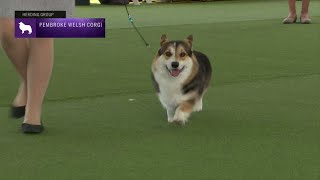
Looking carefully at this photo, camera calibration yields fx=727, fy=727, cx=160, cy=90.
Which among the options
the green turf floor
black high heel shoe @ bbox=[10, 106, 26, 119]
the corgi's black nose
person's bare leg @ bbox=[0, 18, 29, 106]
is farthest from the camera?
black high heel shoe @ bbox=[10, 106, 26, 119]

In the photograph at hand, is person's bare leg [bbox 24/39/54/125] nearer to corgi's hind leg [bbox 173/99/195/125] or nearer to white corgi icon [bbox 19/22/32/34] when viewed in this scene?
white corgi icon [bbox 19/22/32/34]

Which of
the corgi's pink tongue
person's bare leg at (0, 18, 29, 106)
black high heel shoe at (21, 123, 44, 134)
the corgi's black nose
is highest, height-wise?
person's bare leg at (0, 18, 29, 106)

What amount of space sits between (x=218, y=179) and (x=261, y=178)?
17 cm

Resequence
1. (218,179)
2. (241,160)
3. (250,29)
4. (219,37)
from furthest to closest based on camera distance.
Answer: (250,29) < (219,37) < (241,160) < (218,179)

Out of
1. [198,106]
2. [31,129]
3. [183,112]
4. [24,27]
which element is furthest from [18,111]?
[198,106]

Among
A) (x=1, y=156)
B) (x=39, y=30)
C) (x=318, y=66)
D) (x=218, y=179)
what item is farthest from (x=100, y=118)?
(x=318, y=66)

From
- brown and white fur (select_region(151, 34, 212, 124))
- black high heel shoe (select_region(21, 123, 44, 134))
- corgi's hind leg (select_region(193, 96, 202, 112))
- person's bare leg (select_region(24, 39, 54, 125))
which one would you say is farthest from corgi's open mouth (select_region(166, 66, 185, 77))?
black high heel shoe (select_region(21, 123, 44, 134))

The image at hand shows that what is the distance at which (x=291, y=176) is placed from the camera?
9.70ft

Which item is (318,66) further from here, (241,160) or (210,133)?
(241,160)

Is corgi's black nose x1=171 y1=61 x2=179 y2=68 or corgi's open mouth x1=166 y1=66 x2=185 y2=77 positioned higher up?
corgi's black nose x1=171 y1=61 x2=179 y2=68

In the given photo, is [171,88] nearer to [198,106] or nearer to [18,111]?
[198,106]

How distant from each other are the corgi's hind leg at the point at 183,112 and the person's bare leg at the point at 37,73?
77 centimetres

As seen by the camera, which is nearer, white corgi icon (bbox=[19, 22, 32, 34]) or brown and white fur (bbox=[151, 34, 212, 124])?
white corgi icon (bbox=[19, 22, 32, 34])

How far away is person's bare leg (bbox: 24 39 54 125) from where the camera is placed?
12.7 feet
